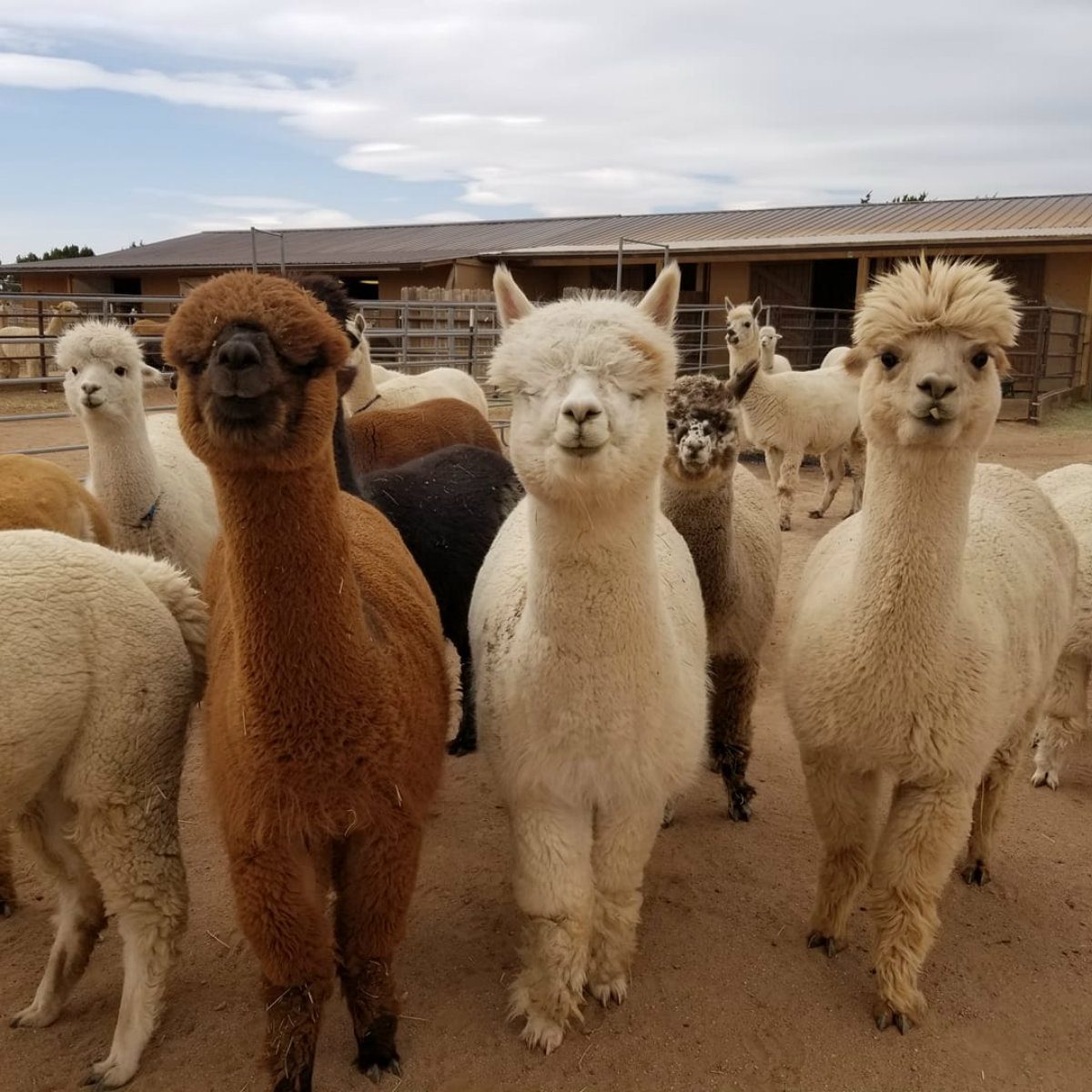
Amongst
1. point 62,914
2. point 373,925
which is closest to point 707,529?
point 373,925

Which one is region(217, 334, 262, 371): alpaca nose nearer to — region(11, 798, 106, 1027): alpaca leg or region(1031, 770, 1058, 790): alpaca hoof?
region(11, 798, 106, 1027): alpaca leg

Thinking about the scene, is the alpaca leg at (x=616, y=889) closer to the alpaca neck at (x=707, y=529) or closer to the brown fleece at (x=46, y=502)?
the alpaca neck at (x=707, y=529)

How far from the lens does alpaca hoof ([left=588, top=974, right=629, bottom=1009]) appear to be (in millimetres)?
2885

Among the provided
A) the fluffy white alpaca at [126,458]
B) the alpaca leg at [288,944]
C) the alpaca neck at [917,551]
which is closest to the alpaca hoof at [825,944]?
the alpaca neck at [917,551]

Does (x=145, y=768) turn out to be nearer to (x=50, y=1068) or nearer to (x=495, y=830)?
(x=50, y=1068)

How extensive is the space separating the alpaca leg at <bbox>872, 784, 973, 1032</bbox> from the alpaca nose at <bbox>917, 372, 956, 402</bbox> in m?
Answer: 1.17

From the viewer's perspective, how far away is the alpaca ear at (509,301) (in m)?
2.67

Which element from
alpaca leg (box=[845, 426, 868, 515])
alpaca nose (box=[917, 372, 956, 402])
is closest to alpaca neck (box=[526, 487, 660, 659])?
alpaca nose (box=[917, 372, 956, 402])

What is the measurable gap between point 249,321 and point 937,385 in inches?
73.1

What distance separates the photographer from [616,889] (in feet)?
9.11

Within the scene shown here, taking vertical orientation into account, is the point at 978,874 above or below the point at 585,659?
below

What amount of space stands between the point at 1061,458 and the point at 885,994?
11.5 m

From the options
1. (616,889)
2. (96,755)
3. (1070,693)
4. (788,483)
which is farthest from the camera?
(788,483)

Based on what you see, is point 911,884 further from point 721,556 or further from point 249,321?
point 249,321
